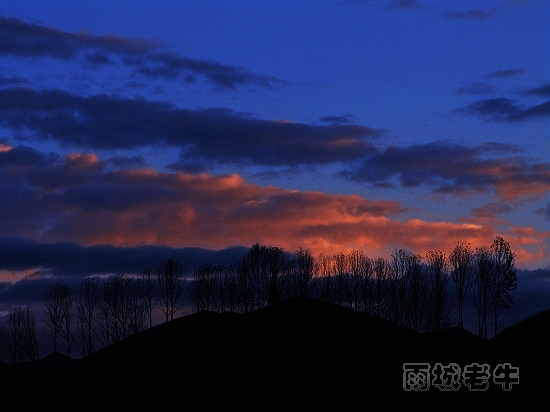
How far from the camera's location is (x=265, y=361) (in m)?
76.1

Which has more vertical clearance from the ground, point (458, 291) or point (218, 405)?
point (458, 291)

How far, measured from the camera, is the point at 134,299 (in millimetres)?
91000

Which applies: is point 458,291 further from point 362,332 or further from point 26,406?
point 26,406

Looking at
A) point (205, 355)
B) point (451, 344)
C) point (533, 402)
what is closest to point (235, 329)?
point (205, 355)

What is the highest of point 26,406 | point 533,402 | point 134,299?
point 134,299

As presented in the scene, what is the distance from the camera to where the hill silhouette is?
2451 inches

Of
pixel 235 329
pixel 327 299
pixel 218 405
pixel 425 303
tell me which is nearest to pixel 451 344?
pixel 425 303

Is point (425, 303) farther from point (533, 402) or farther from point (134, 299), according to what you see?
point (533, 402)

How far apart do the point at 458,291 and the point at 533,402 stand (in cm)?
4710

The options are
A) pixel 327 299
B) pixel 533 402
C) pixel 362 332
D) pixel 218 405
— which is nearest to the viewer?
pixel 533 402

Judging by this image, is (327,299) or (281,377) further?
(327,299)

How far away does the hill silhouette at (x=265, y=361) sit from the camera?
62.2 m

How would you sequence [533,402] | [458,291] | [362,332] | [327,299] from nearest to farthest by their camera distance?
[533,402] < [362,332] < [458,291] < [327,299]

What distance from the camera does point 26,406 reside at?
246 feet
